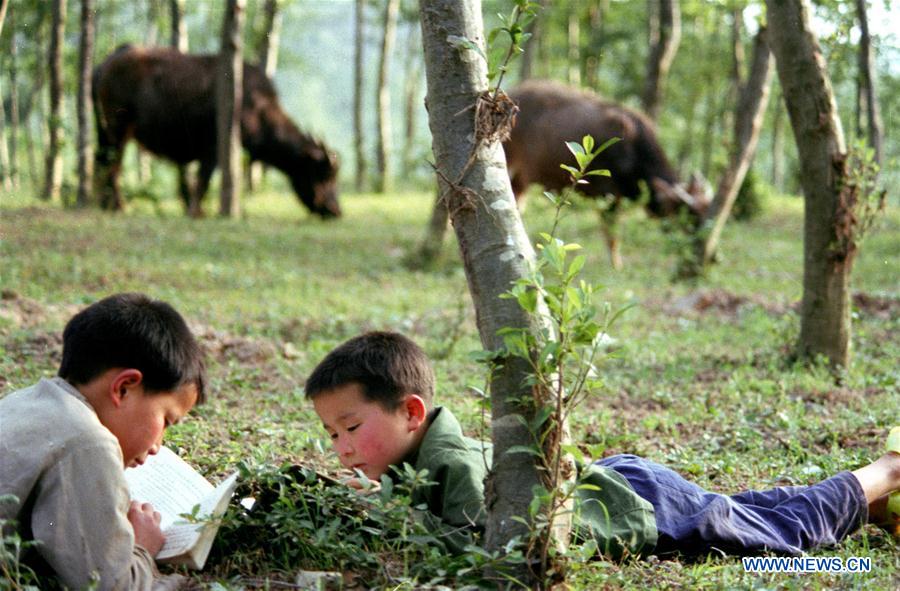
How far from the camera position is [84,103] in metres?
13.0

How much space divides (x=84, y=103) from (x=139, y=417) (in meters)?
11.0

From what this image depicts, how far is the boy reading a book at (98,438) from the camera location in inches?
107

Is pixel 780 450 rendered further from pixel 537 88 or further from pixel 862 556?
pixel 537 88

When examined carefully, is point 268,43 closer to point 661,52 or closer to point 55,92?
point 55,92

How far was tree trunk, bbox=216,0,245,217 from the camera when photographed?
13.4m

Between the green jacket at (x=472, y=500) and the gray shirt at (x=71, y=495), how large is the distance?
902 millimetres

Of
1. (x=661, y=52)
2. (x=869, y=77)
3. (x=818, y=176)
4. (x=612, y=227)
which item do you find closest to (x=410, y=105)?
(x=661, y=52)

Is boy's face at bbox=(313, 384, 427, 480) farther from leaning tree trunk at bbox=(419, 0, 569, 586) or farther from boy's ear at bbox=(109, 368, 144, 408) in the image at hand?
boy's ear at bbox=(109, 368, 144, 408)

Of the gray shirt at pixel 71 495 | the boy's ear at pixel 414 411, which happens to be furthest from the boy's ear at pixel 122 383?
the boy's ear at pixel 414 411

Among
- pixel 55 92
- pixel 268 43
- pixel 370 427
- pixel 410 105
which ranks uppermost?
pixel 268 43

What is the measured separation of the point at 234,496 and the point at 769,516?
6.14 feet

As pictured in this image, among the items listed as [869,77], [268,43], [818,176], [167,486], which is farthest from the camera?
[268,43]

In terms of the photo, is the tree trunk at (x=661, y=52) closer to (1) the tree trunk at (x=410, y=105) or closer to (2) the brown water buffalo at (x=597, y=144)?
(2) the brown water buffalo at (x=597, y=144)

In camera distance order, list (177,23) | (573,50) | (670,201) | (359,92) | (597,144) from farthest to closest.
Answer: (359,92) → (573,50) → (177,23) → (670,201) → (597,144)
